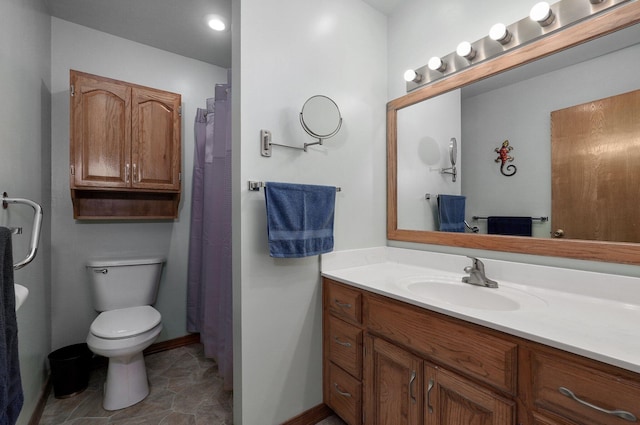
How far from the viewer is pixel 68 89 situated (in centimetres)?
195

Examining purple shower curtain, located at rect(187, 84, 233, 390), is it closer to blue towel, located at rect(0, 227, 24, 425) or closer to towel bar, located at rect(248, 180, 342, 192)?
towel bar, located at rect(248, 180, 342, 192)

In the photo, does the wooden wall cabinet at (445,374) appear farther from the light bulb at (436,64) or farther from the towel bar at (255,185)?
the light bulb at (436,64)

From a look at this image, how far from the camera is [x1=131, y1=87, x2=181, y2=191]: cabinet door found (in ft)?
6.60

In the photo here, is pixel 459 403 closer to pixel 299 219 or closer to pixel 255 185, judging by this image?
pixel 299 219

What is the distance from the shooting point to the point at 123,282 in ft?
6.50

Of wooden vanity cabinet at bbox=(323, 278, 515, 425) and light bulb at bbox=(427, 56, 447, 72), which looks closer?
wooden vanity cabinet at bbox=(323, 278, 515, 425)

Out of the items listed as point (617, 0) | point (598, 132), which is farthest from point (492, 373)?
point (617, 0)

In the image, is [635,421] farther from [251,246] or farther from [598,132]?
[251,246]

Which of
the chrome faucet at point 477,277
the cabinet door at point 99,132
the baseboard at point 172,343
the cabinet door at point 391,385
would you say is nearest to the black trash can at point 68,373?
the baseboard at point 172,343

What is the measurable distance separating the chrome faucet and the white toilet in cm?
185

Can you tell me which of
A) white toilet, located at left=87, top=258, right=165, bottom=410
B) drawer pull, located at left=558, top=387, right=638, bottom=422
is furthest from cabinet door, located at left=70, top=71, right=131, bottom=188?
drawer pull, located at left=558, top=387, right=638, bottom=422

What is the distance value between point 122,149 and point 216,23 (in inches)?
44.2

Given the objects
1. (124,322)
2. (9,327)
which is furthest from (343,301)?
(124,322)

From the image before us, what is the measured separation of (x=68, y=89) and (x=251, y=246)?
6.18ft
